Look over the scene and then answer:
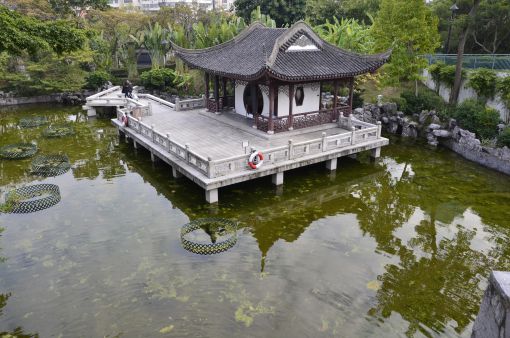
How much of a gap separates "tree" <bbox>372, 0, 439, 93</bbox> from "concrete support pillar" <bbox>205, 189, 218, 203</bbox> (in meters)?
15.1

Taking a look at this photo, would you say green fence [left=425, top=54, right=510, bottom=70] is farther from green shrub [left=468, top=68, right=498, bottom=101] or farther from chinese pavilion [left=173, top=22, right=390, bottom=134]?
chinese pavilion [left=173, top=22, right=390, bottom=134]

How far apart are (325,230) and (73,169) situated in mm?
11556

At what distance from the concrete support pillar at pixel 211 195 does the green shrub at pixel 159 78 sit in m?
19.2

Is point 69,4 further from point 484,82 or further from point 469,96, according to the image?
point 484,82

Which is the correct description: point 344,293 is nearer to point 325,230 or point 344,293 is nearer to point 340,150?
point 325,230

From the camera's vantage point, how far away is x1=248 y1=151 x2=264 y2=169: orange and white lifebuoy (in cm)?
1392

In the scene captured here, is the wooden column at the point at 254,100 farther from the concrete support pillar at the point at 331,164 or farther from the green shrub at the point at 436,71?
the green shrub at the point at 436,71

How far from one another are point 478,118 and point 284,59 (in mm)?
10083

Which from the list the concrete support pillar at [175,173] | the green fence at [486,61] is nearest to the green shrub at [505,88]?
the green fence at [486,61]

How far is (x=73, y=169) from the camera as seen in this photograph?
688 inches

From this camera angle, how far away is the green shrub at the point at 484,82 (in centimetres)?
2020

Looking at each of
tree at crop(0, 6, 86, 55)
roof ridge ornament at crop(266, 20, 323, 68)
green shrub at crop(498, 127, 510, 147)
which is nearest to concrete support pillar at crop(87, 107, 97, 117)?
tree at crop(0, 6, 86, 55)

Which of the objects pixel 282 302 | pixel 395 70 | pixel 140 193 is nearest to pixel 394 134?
pixel 395 70

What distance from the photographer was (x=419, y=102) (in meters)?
23.3
